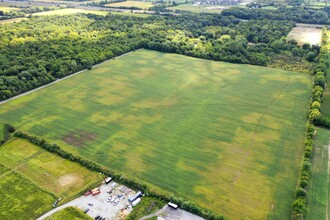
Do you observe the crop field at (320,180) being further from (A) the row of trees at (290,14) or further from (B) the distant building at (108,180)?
(A) the row of trees at (290,14)

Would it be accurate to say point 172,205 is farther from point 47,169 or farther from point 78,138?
point 78,138

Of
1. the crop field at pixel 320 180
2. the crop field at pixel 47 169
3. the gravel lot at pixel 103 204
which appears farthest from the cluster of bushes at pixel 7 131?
the crop field at pixel 320 180

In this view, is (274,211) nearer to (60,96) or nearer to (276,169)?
(276,169)

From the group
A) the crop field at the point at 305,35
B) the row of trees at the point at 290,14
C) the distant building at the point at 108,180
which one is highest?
the row of trees at the point at 290,14

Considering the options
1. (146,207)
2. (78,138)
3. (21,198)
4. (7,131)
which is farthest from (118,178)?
(7,131)

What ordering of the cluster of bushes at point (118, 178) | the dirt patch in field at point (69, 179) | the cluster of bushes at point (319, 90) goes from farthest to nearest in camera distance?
the cluster of bushes at point (319, 90) < the dirt patch in field at point (69, 179) < the cluster of bushes at point (118, 178)

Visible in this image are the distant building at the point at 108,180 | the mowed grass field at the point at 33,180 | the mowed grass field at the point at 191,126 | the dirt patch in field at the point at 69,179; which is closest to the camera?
the mowed grass field at the point at 33,180

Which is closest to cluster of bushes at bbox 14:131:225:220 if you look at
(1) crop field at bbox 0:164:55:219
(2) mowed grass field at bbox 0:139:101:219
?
(2) mowed grass field at bbox 0:139:101:219
